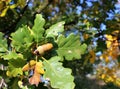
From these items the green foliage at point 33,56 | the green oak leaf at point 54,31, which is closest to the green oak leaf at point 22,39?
the green foliage at point 33,56

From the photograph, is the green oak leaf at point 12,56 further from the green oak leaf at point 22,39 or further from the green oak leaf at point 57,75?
the green oak leaf at point 57,75

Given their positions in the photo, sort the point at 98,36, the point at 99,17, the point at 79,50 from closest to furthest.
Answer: the point at 79,50 → the point at 98,36 → the point at 99,17

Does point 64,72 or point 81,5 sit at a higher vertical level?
point 81,5

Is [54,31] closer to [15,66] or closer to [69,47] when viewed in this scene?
[69,47]

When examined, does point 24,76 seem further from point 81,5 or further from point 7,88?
point 81,5

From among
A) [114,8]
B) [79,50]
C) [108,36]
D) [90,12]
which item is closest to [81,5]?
[90,12]
